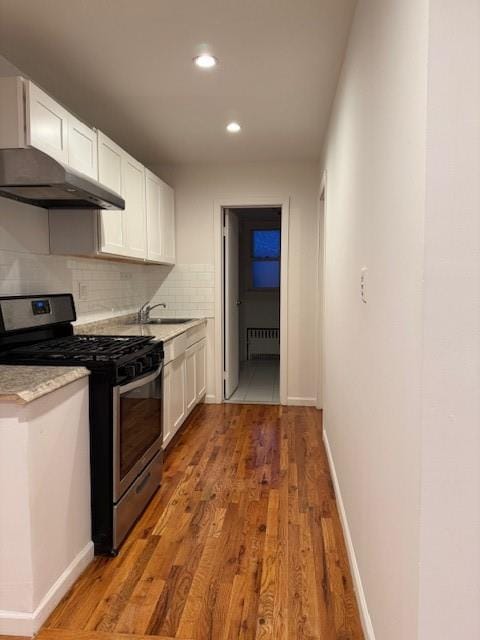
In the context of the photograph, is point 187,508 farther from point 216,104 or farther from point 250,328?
point 250,328

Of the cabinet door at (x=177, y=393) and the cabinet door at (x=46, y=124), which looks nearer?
the cabinet door at (x=46, y=124)

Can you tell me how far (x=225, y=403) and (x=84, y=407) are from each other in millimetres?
2950

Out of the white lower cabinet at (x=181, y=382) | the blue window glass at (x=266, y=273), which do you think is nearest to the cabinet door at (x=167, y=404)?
the white lower cabinet at (x=181, y=382)

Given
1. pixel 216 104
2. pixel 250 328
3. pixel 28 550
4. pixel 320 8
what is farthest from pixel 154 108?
pixel 250 328

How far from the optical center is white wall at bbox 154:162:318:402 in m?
4.71

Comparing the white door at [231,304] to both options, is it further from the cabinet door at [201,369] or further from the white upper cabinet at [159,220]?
the white upper cabinet at [159,220]

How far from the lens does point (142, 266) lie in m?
4.89

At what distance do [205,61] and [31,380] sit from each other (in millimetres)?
1856

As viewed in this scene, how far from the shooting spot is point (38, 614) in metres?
1.77

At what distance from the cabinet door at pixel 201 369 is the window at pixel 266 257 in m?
2.80

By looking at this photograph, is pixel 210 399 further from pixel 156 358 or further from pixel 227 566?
pixel 227 566

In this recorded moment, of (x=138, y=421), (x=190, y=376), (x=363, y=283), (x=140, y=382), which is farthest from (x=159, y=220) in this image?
(x=363, y=283)

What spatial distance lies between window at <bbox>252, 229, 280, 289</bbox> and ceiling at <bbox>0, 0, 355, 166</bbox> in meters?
3.52

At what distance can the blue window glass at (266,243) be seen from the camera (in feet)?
24.3
